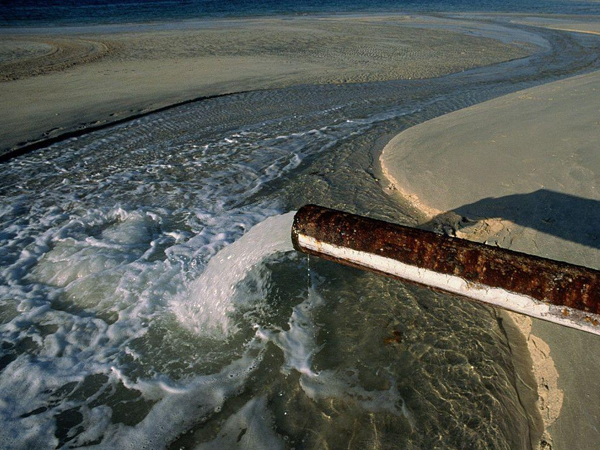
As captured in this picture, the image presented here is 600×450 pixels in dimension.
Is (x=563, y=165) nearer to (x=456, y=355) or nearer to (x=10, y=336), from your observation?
Result: (x=456, y=355)

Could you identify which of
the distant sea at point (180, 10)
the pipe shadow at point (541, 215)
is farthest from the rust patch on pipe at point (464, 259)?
the distant sea at point (180, 10)

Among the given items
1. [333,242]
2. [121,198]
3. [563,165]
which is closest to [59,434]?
[333,242]

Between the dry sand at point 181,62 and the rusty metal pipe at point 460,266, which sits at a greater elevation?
the rusty metal pipe at point 460,266

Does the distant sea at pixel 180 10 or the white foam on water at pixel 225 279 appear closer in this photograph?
the white foam on water at pixel 225 279

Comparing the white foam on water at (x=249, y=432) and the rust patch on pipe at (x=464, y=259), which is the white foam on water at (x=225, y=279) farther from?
the rust patch on pipe at (x=464, y=259)

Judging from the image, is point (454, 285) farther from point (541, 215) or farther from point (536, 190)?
point (536, 190)

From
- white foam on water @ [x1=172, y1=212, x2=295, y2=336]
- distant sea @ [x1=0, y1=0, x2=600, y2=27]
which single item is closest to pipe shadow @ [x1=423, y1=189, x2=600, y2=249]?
white foam on water @ [x1=172, y1=212, x2=295, y2=336]

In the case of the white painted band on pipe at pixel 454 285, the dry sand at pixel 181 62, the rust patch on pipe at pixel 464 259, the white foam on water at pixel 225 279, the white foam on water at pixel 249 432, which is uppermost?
the rust patch on pipe at pixel 464 259

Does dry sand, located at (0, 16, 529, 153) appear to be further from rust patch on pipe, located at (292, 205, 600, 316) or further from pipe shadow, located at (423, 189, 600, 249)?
rust patch on pipe, located at (292, 205, 600, 316)
